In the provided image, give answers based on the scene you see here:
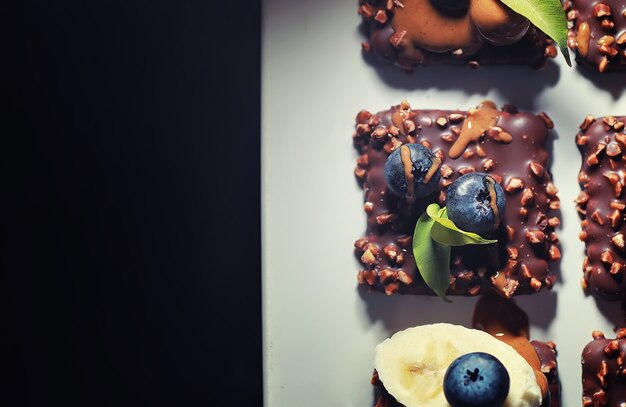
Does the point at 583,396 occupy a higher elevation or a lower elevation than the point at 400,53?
lower

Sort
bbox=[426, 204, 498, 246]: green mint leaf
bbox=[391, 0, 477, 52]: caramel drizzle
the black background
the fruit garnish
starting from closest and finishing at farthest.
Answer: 1. the black background
2. bbox=[426, 204, 498, 246]: green mint leaf
3. the fruit garnish
4. bbox=[391, 0, 477, 52]: caramel drizzle

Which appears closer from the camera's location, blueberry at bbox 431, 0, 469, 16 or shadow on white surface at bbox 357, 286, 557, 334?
blueberry at bbox 431, 0, 469, 16

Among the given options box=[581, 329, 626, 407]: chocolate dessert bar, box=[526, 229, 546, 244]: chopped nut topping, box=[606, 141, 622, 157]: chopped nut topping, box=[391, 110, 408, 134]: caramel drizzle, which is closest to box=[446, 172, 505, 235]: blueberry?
box=[526, 229, 546, 244]: chopped nut topping

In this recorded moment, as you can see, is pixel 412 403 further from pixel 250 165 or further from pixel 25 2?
pixel 25 2

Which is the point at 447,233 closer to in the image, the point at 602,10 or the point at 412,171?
the point at 412,171

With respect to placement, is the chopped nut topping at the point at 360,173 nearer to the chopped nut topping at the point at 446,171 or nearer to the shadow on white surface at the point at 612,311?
the chopped nut topping at the point at 446,171

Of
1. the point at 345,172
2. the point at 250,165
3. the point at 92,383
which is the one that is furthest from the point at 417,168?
the point at 92,383

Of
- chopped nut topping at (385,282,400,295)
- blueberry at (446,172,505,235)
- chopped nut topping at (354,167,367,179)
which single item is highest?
chopped nut topping at (354,167,367,179)

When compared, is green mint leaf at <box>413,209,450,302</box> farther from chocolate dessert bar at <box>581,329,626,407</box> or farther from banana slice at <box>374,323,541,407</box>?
chocolate dessert bar at <box>581,329,626,407</box>
